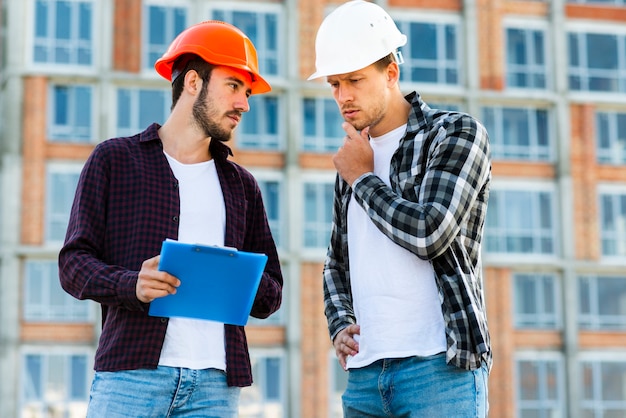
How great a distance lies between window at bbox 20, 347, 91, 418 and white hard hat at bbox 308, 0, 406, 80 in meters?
22.9

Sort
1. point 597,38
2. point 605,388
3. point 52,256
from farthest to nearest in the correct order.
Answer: point 597,38 → point 605,388 → point 52,256

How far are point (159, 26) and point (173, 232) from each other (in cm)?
2481

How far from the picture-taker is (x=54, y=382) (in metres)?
25.8

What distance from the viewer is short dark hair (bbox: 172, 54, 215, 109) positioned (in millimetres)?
4289

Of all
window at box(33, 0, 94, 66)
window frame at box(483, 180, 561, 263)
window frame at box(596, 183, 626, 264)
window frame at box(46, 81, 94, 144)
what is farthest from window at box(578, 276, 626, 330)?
window at box(33, 0, 94, 66)

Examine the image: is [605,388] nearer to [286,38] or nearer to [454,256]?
[286,38]

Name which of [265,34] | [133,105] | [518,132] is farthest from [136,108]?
[518,132]

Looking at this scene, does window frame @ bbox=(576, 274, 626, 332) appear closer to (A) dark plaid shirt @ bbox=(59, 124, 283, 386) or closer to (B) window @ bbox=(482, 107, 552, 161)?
(B) window @ bbox=(482, 107, 552, 161)

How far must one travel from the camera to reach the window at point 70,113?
2709cm

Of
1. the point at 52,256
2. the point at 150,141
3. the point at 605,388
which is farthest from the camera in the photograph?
the point at 605,388

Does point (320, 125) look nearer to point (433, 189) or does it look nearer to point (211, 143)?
point (211, 143)

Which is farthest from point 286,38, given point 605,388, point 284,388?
point 605,388

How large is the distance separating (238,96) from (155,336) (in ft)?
3.46

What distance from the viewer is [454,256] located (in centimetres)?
373
